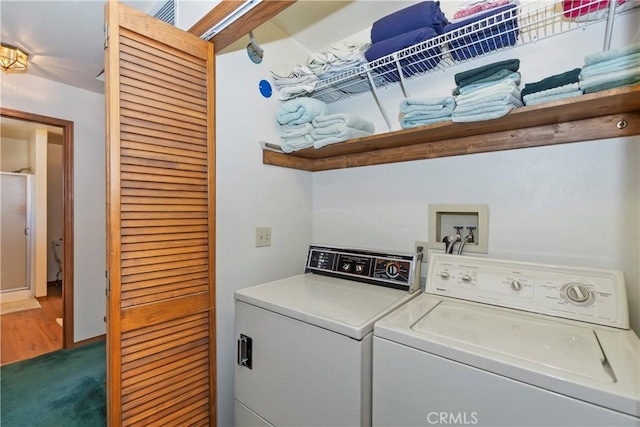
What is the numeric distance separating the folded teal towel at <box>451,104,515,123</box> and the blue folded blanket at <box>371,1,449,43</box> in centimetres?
45

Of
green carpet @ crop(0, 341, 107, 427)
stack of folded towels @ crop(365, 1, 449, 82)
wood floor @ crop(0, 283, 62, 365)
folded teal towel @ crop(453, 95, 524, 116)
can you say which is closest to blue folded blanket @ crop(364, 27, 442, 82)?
stack of folded towels @ crop(365, 1, 449, 82)

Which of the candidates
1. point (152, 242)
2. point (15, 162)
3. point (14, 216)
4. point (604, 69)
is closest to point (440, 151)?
point (604, 69)

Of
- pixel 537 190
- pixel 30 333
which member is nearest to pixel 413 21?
pixel 537 190

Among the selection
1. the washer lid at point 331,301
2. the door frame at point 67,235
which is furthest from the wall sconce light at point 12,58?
the washer lid at point 331,301

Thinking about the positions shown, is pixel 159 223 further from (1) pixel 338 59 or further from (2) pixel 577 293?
(2) pixel 577 293

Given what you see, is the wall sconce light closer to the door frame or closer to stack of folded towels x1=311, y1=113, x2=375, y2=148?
the door frame

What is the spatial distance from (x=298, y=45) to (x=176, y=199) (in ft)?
4.53

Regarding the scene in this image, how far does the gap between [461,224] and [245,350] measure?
1.19m

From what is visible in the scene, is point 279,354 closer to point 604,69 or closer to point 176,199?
point 176,199

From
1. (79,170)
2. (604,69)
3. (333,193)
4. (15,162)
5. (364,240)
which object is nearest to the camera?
(604,69)

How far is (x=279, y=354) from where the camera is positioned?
1163 mm

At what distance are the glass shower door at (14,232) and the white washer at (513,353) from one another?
5.62 m

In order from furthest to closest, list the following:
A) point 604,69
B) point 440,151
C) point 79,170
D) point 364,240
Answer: point 79,170
point 364,240
point 440,151
point 604,69

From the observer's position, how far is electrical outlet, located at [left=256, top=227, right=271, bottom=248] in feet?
5.58
